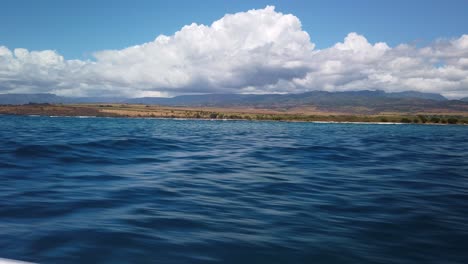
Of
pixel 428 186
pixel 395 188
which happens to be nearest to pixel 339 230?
pixel 395 188

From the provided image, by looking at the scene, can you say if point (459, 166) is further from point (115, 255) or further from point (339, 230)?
point (115, 255)

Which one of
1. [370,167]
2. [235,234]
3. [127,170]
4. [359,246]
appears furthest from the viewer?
[370,167]

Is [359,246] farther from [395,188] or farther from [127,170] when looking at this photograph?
[127,170]

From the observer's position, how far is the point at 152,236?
8008mm

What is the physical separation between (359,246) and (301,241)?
1.21 m

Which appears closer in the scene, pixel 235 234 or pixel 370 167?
pixel 235 234

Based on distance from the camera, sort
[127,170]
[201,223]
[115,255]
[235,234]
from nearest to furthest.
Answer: [115,255] < [235,234] < [201,223] < [127,170]

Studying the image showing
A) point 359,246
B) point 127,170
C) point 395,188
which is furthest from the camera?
point 127,170

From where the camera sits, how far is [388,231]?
8.86m

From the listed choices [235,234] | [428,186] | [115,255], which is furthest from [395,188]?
[115,255]

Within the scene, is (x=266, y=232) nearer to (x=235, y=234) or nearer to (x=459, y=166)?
(x=235, y=234)

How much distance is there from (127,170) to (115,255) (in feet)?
33.0

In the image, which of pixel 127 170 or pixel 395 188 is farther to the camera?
pixel 127 170

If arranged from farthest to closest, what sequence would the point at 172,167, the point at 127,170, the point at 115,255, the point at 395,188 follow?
1. the point at 172,167
2. the point at 127,170
3. the point at 395,188
4. the point at 115,255
